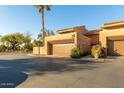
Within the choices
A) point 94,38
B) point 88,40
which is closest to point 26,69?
point 88,40

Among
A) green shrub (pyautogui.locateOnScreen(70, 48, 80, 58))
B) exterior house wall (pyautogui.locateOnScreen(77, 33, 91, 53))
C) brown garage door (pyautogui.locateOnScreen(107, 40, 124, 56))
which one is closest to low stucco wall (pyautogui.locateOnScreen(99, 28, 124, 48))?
brown garage door (pyautogui.locateOnScreen(107, 40, 124, 56))

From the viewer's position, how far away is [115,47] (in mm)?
22109

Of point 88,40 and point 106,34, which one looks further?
point 88,40

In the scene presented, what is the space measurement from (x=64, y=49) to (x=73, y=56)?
4875 millimetres

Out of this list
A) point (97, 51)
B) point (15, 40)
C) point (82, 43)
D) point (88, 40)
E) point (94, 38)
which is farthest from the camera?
point (15, 40)

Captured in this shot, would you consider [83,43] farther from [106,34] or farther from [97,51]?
[97,51]

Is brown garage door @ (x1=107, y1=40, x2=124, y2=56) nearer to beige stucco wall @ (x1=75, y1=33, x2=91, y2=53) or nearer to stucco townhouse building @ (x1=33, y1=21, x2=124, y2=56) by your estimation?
stucco townhouse building @ (x1=33, y1=21, x2=124, y2=56)

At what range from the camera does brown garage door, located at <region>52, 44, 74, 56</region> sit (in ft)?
86.4

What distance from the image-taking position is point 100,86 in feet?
25.8

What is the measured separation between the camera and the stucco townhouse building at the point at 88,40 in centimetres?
2188

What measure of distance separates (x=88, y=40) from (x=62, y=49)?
14.3 ft

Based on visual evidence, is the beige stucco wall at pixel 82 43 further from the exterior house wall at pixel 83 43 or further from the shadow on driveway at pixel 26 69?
the shadow on driveway at pixel 26 69

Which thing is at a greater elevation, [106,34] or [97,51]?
[106,34]
